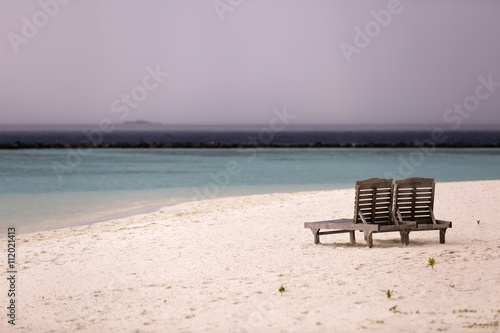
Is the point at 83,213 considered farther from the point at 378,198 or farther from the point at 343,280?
the point at 343,280

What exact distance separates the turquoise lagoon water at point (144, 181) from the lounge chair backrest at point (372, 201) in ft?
27.1

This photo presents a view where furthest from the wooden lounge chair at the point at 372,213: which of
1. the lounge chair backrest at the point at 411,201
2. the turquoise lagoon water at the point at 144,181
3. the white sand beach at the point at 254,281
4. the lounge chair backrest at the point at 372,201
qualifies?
the turquoise lagoon water at the point at 144,181

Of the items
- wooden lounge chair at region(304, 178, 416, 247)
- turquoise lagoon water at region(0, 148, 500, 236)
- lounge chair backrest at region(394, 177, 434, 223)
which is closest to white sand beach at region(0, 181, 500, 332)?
wooden lounge chair at region(304, 178, 416, 247)

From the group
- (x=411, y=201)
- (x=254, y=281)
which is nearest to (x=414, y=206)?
(x=411, y=201)

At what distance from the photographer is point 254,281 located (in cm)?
662

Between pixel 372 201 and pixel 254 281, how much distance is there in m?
2.65

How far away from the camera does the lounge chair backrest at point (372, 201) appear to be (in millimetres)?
8188

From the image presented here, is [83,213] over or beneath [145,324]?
over

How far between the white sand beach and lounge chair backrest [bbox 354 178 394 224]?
0.48 m

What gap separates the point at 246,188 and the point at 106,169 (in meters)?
13.8

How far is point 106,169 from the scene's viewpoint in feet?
109

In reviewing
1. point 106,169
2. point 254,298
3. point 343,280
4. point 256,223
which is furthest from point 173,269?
point 106,169

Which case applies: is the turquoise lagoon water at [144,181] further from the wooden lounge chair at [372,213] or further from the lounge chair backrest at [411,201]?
the lounge chair backrest at [411,201]

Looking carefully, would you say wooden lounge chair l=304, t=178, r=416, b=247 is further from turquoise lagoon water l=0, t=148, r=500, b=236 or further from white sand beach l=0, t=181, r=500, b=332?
turquoise lagoon water l=0, t=148, r=500, b=236
